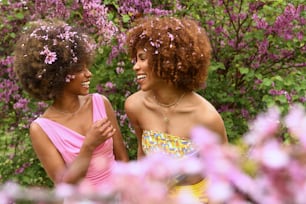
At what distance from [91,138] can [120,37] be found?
1.23 metres

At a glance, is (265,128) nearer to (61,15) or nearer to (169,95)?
(169,95)

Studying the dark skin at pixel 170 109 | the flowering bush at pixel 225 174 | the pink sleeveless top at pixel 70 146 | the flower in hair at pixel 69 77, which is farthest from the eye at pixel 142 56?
the flowering bush at pixel 225 174

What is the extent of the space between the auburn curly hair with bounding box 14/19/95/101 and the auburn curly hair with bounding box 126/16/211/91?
30 cm

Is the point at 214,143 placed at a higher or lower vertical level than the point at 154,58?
higher

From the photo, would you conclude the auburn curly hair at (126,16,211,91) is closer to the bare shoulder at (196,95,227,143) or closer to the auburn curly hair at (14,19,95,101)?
the bare shoulder at (196,95,227,143)

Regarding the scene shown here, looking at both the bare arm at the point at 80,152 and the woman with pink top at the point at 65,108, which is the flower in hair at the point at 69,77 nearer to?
the woman with pink top at the point at 65,108

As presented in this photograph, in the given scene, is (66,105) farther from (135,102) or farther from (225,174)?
(225,174)

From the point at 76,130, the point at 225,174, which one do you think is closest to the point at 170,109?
the point at 76,130

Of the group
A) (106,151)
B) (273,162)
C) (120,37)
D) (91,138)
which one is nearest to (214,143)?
(273,162)

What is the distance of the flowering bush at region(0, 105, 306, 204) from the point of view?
0.46 meters

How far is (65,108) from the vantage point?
2574 mm

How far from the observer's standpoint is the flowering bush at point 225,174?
1.52 feet

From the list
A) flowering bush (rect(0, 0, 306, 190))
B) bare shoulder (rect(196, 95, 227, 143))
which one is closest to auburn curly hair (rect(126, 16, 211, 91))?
bare shoulder (rect(196, 95, 227, 143))

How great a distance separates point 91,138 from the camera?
2379mm
